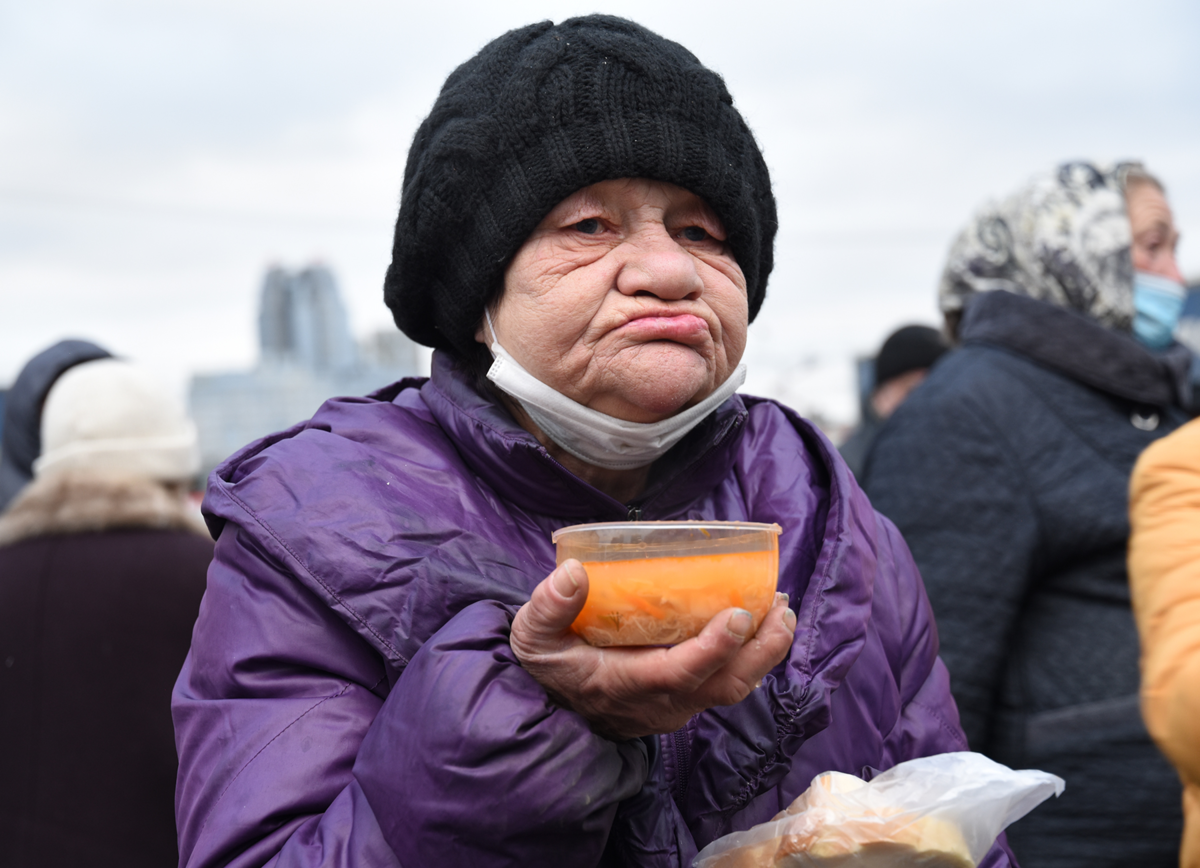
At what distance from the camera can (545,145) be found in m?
1.65

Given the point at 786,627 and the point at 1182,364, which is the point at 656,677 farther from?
the point at 1182,364

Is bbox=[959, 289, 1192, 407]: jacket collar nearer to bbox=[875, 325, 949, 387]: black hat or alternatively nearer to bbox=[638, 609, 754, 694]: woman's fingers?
bbox=[638, 609, 754, 694]: woman's fingers

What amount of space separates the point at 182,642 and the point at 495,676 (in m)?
1.91

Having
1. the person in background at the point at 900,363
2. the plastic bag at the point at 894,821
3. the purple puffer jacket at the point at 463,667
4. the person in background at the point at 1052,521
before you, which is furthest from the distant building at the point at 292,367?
the plastic bag at the point at 894,821

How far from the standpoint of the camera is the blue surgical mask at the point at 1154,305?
10.2 feet

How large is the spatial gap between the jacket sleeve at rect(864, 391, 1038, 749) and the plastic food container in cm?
153

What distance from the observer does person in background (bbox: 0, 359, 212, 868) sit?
103 inches

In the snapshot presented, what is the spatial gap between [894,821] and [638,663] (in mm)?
470

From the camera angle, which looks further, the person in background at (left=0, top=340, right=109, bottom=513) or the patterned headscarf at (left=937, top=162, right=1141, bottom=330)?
the person in background at (left=0, top=340, right=109, bottom=513)

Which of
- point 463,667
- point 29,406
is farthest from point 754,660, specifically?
point 29,406

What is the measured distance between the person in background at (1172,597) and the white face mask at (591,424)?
0.76 meters

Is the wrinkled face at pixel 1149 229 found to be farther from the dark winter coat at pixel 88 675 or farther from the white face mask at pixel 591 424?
the dark winter coat at pixel 88 675

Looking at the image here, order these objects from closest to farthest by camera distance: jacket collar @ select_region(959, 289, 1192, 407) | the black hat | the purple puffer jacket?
the purple puffer jacket < jacket collar @ select_region(959, 289, 1192, 407) < the black hat

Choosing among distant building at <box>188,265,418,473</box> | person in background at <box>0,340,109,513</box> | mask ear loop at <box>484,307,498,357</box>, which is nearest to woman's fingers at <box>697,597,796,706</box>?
mask ear loop at <box>484,307,498,357</box>
